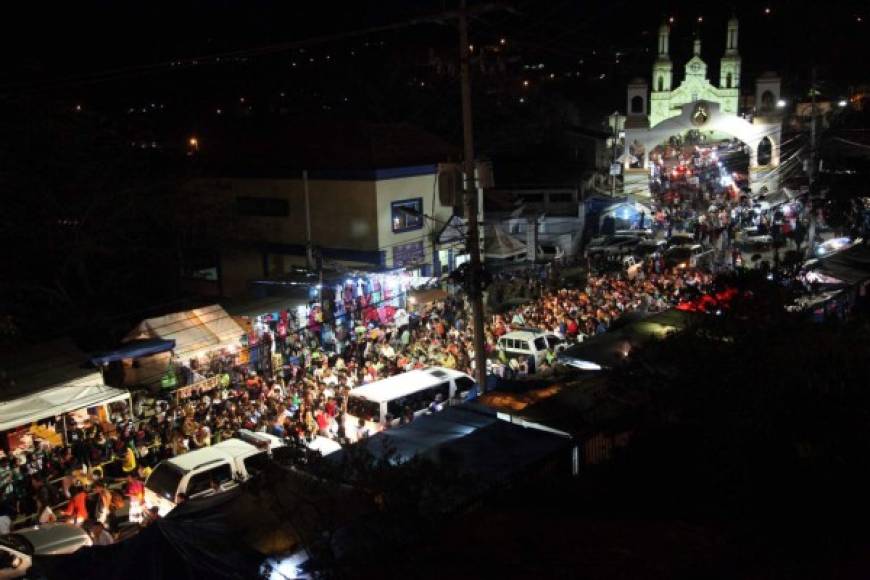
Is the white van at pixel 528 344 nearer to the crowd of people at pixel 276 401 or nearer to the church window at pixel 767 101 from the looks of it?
the crowd of people at pixel 276 401

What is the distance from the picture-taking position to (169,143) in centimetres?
2636

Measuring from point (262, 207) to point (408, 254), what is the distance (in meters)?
5.27

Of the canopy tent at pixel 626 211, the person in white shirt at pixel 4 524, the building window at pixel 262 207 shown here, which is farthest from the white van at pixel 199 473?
the canopy tent at pixel 626 211

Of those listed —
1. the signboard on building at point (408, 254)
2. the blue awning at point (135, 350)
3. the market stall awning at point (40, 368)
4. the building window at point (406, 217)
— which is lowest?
the market stall awning at point (40, 368)

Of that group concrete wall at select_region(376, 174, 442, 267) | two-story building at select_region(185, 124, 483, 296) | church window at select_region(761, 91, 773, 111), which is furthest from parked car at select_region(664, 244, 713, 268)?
church window at select_region(761, 91, 773, 111)

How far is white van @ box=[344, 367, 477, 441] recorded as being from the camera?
545 inches

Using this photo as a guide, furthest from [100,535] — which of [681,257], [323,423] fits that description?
[681,257]

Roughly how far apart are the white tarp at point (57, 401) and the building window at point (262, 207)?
1084 centimetres

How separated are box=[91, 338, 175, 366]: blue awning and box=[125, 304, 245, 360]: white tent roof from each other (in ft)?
1.64

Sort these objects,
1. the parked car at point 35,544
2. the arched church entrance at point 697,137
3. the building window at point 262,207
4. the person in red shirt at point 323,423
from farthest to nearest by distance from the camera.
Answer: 1. the arched church entrance at point 697,137
2. the building window at point 262,207
3. the person in red shirt at point 323,423
4. the parked car at point 35,544

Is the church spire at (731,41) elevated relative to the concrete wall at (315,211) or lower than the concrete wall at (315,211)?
elevated

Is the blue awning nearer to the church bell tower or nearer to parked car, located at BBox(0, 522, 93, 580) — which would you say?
parked car, located at BBox(0, 522, 93, 580)

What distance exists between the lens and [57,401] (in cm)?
1356

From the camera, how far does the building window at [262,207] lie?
24.4 meters
